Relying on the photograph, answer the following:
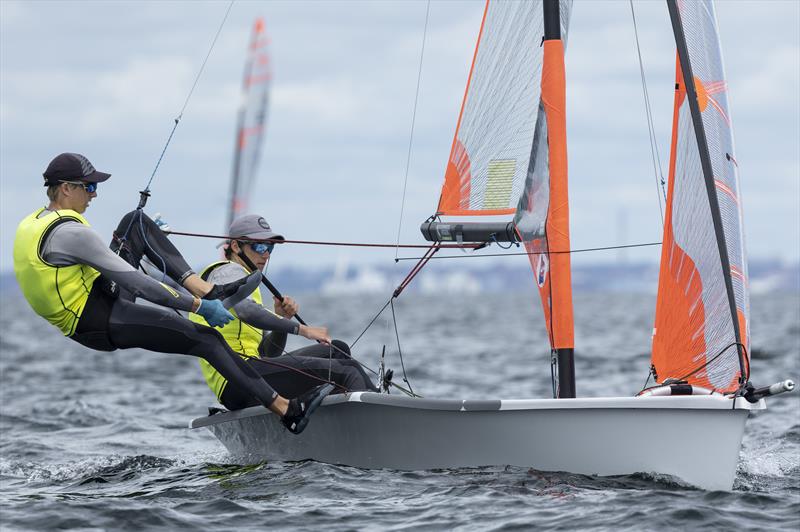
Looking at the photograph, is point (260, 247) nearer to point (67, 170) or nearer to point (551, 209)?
point (67, 170)

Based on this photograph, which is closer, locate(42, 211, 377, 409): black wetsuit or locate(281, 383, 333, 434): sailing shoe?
locate(42, 211, 377, 409): black wetsuit

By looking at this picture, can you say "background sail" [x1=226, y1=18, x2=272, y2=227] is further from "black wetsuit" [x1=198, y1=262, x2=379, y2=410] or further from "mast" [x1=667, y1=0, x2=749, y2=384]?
"mast" [x1=667, y1=0, x2=749, y2=384]

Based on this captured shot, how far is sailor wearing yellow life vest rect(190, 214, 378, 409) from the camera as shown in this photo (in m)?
6.25

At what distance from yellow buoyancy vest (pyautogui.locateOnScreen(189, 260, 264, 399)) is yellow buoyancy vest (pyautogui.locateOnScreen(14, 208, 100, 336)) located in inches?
30.8

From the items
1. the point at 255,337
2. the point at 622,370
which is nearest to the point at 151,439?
the point at 255,337

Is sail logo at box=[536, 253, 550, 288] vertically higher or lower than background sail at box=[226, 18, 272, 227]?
lower

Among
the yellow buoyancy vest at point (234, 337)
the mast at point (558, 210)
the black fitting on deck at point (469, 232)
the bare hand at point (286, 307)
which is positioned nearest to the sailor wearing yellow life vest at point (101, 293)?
the yellow buoyancy vest at point (234, 337)

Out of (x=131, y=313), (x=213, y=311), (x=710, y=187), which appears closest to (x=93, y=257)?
(x=131, y=313)

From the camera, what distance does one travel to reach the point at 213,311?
5.61 meters

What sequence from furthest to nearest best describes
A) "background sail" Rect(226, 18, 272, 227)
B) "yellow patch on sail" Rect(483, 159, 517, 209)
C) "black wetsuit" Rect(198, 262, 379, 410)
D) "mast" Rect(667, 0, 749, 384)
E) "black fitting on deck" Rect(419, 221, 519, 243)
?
1. "background sail" Rect(226, 18, 272, 227)
2. "yellow patch on sail" Rect(483, 159, 517, 209)
3. "black fitting on deck" Rect(419, 221, 519, 243)
4. "black wetsuit" Rect(198, 262, 379, 410)
5. "mast" Rect(667, 0, 749, 384)

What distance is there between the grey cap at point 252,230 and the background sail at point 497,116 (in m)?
1.00

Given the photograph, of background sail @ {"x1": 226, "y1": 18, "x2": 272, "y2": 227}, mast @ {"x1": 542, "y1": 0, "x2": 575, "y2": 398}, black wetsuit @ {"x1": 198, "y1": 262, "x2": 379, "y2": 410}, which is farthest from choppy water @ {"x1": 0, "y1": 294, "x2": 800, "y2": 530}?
background sail @ {"x1": 226, "y1": 18, "x2": 272, "y2": 227}

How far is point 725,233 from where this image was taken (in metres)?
5.96

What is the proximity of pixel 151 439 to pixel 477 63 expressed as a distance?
398 cm
